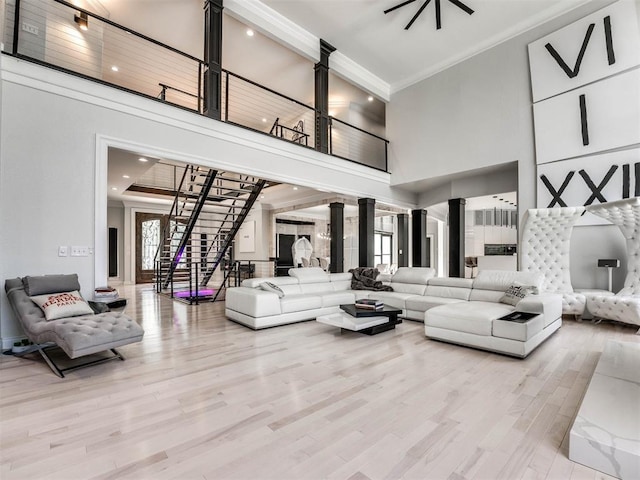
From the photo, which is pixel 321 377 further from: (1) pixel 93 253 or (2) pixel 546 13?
(2) pixel 546 13

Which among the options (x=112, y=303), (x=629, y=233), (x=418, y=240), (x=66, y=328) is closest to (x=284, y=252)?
(x=418, y=240)

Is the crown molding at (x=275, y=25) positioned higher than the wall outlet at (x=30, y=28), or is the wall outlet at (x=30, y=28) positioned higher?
the crown molding at (x=275, y=25)

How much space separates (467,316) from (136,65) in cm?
746

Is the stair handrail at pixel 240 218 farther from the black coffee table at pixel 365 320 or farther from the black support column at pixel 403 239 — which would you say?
the black support column at pixel 403 239

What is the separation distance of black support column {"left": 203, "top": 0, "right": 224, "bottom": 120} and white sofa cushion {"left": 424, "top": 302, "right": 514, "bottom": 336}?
425 centimetres

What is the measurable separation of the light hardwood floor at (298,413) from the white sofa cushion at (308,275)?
205 centimetres

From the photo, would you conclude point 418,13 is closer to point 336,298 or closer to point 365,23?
point 365,23

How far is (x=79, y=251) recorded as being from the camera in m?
3.71

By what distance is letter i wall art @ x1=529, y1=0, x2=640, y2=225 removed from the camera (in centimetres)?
468

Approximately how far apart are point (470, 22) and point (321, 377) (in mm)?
6484

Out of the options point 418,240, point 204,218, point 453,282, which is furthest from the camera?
point 418,240

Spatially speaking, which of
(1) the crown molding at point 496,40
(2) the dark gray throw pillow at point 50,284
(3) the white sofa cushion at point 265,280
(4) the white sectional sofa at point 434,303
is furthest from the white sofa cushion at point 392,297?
(1) the crown molding at point 496,40

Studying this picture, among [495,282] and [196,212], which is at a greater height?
[196,212]

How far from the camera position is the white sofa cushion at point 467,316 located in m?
3.46
